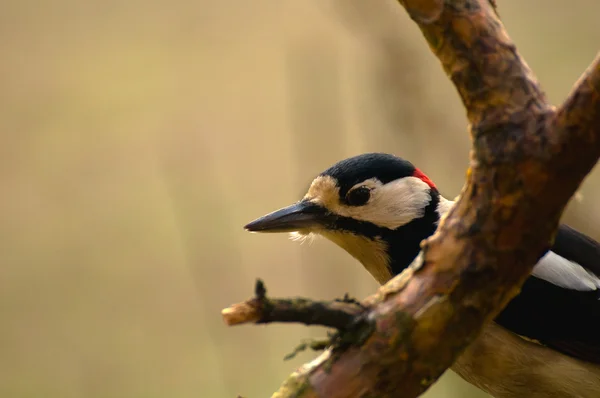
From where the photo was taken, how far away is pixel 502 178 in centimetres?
94

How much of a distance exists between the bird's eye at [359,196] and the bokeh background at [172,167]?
4.77 feet

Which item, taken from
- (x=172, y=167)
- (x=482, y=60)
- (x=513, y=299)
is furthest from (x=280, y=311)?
(x=172, y=167)

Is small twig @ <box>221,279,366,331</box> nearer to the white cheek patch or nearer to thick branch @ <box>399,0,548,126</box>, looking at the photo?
thick branch @ <box>399,0,548,126</box>

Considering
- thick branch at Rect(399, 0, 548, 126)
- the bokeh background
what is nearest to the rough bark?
thick branch at Rect(399, 0, 548, 126)

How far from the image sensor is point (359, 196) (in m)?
1.77

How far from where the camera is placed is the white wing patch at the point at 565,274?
1.78 m

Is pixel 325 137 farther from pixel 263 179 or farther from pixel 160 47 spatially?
pixel 160 47

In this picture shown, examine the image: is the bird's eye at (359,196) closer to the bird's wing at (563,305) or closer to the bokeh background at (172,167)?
the bird's wing at (563,305)

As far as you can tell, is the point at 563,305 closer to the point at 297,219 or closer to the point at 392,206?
the point at 392,206

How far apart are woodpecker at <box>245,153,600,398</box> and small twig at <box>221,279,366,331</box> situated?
31.2 inches

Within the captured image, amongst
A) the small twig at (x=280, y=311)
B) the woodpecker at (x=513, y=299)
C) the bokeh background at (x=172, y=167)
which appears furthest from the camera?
the bokeh background at (x=172, y=167)

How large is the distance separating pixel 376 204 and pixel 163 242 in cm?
321

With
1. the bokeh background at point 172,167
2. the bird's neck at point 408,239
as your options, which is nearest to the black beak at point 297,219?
the bird's neck at point 408,239

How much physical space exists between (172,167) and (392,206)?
2.46m
